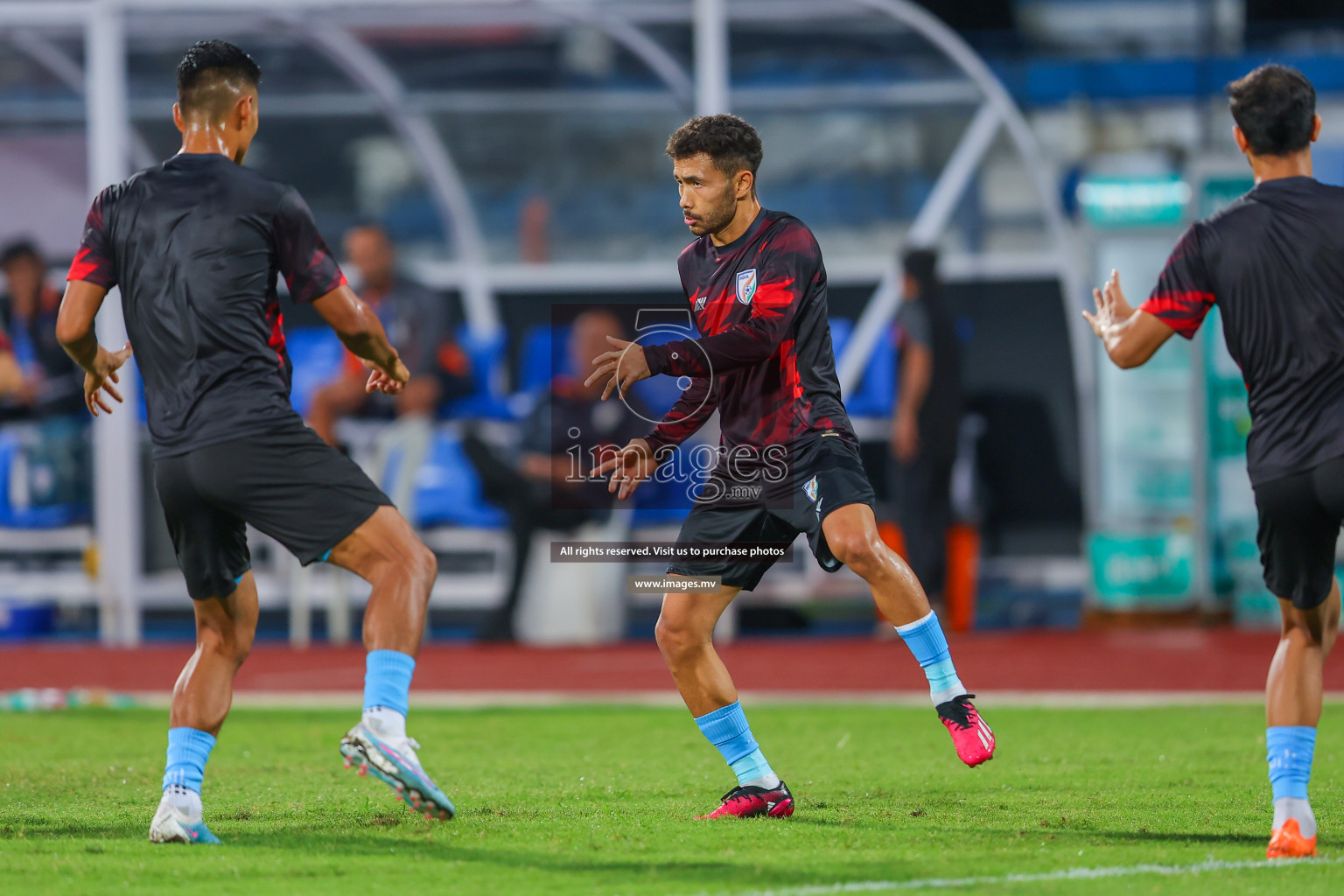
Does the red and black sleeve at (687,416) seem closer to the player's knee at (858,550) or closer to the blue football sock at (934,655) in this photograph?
the player's knee at (858,550)

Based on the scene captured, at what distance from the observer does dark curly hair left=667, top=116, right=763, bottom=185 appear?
219 inches

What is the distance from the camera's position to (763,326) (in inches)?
213

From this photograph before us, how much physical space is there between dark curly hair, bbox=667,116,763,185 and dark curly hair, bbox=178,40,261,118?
1.32 metres

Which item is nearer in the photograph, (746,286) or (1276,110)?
(1276,110)

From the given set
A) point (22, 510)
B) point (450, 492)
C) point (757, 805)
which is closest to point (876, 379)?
point (450, 492)

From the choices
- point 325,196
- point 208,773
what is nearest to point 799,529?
point 208,773

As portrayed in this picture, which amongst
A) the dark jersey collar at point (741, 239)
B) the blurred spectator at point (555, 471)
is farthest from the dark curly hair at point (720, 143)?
the blurred spectator at point (555, 471)

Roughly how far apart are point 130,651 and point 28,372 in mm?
2633

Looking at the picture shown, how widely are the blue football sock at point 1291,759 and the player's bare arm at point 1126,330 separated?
1062mm

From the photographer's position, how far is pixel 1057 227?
1459 centimetres

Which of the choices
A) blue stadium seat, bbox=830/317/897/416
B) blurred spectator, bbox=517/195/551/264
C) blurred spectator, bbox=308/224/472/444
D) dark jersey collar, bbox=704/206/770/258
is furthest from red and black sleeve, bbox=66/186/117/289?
blurred spectator, bbox=517/195/551/264

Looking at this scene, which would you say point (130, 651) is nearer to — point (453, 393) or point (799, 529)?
point (453, 393)

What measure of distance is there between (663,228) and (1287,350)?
37.8ft

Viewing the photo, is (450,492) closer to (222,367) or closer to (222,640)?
(222,640)
